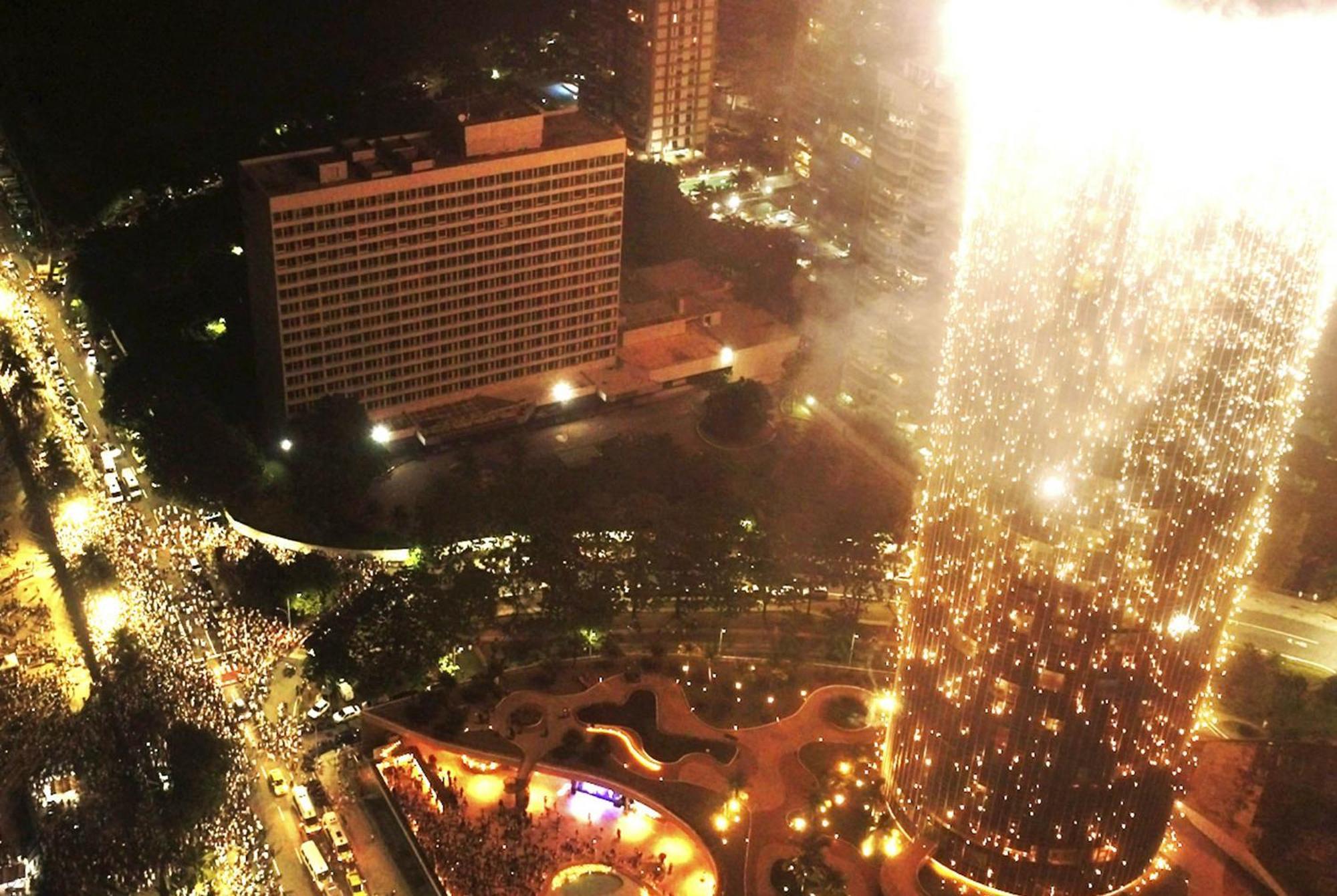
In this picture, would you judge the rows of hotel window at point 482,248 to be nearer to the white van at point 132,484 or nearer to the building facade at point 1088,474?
the white van at point 132,484

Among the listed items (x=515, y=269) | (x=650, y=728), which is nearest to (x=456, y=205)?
(x=515, y=269)

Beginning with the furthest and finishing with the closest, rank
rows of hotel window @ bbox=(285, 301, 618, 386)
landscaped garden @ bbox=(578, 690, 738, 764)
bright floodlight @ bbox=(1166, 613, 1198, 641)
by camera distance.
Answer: rows of hotel window @ bbox=(285, 301, 618, 386) < landscaped garden @ bbox=(578, 690, 738, 764) < bright floodlight @ bbox=(1166, 613, 1198, 641)

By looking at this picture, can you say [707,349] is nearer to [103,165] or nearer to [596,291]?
[596,291]

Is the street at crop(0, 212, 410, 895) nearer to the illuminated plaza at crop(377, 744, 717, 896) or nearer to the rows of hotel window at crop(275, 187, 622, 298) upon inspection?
the illuminated plaza at crop(377, 744, 717, 896)

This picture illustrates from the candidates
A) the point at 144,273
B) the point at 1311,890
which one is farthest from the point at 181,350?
the point at 1311,890

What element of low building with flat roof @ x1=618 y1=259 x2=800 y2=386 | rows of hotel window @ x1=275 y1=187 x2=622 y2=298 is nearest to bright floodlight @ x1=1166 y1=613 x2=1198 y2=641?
low building with flat roof @ x1=618 y1=259 x2=800 y2=386

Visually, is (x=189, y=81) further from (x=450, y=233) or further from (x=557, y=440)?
(x=557, y=440)
